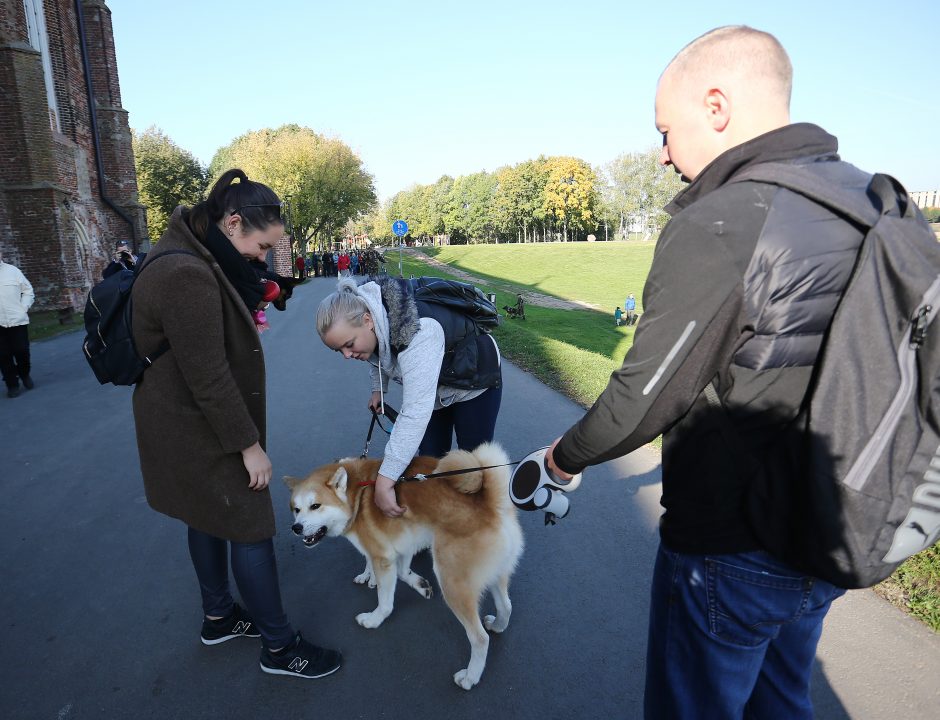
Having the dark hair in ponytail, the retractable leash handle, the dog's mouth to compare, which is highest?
the dark hair in ponytail

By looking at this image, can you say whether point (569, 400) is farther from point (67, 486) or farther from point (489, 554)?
point (67, 486)

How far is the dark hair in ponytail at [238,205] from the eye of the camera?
7.92 ft

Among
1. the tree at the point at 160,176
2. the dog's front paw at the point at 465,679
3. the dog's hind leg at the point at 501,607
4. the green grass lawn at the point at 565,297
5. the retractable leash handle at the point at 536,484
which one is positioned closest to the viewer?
the retractable leash handle at the point at 536,484

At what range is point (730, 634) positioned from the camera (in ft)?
4.79

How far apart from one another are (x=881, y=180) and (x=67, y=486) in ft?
20.5

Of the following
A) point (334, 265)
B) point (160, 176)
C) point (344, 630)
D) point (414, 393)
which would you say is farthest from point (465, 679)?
point (160, 176)

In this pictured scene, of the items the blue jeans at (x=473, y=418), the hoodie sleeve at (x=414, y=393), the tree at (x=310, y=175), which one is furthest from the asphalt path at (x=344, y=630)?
the tree at (x=310, y=175)

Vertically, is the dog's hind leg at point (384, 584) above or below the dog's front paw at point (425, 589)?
above

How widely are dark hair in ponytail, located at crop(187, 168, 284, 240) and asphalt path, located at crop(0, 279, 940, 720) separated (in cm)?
233

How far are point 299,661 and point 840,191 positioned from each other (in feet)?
10.0

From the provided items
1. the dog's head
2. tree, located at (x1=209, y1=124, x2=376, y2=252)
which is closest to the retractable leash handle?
the dog's head

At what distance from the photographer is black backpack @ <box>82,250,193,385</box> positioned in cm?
234

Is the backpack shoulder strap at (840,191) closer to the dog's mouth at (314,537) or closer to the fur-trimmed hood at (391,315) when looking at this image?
the fur-trimmed hood at (391,315)

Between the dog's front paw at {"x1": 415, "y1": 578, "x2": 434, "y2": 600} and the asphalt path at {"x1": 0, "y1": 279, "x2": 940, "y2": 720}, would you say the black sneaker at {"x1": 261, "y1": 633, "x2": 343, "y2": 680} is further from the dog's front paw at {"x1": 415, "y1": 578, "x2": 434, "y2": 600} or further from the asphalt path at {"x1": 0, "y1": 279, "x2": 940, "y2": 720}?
the dog's front paw at {"x1": 415, "y1": 578, "x2": 434, "y2": 600}
